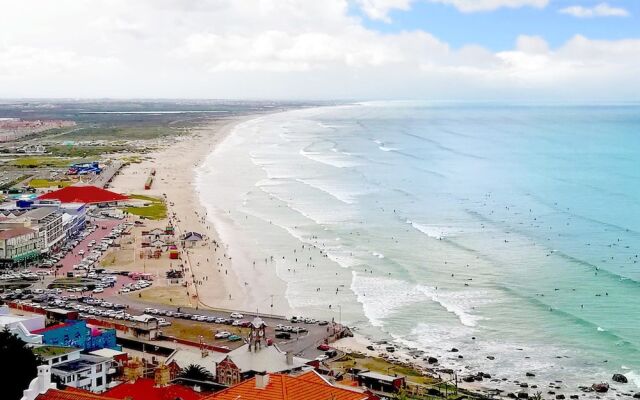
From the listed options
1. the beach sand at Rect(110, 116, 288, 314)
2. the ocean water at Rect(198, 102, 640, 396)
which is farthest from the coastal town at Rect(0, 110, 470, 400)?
the ocean water at Rect(198, 102, 640, 396)

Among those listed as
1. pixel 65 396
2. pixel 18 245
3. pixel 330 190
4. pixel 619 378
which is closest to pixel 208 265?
pixel 18 245

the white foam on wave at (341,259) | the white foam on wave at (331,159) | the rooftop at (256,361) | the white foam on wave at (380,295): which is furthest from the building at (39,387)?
the white foam on wave at (331,159)

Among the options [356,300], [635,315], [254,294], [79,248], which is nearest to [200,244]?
[79,248]

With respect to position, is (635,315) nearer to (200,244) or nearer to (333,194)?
(200,244)

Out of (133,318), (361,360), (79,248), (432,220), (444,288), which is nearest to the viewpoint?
(361,360)

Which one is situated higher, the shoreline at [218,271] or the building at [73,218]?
the building at [73,218]

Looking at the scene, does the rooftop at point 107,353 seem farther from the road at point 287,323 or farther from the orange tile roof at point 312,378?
→ the orange tile roof at point 312,378
